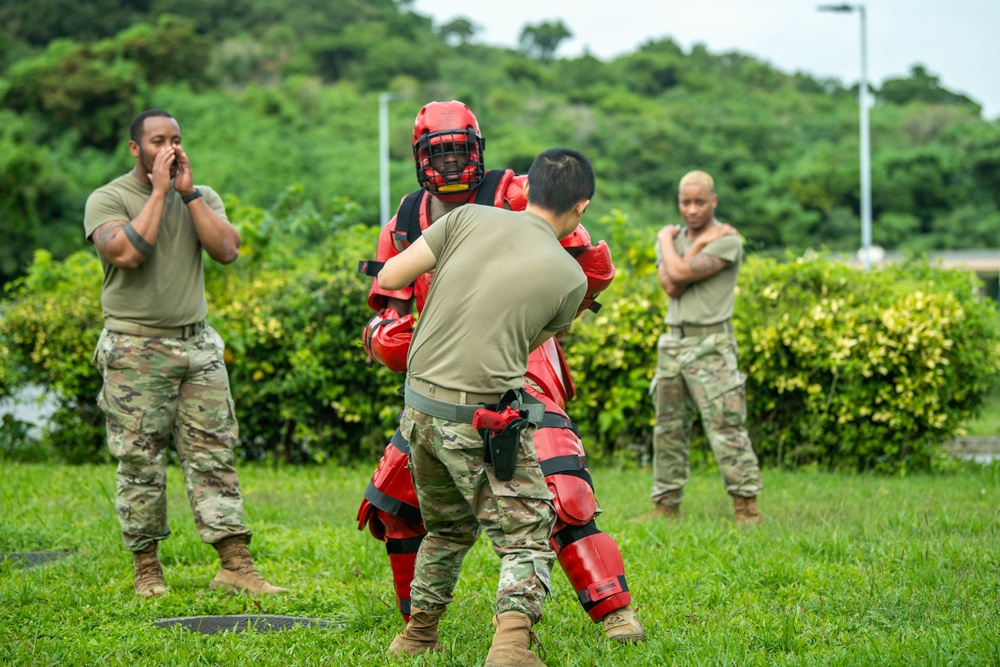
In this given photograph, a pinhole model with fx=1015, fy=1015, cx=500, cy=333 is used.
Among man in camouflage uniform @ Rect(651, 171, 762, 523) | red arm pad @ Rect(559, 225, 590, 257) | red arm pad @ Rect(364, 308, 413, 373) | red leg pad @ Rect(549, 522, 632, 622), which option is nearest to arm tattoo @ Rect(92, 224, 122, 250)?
red arm pad @ Rect(364, 308, 413, 373)

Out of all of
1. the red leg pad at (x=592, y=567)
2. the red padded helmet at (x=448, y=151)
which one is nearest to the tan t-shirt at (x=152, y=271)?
the red padded helmet at (x=448, y=151)

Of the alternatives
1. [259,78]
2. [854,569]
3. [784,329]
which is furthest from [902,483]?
[259,78]

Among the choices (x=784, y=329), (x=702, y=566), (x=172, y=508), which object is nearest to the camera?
(x=702, y=566)

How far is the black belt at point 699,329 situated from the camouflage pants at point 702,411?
30 mm

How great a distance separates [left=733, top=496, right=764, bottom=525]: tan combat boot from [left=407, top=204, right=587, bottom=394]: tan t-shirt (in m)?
3.29

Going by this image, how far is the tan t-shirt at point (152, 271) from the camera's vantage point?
4867 millimetres

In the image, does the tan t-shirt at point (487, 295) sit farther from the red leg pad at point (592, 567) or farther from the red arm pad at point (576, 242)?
the red leg pad at point (592, 567)

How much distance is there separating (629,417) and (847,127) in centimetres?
5092

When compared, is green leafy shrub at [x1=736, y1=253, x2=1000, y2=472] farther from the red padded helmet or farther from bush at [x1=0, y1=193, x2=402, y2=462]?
the red padded helmet

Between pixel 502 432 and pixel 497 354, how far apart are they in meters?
0.26

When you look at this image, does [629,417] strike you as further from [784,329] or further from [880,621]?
[880,621]

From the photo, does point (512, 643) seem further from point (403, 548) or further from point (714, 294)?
point (714, 294)

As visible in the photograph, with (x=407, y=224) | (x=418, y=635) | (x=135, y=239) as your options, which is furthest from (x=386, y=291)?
(x=135, y=239)

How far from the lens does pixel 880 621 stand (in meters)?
4.03
